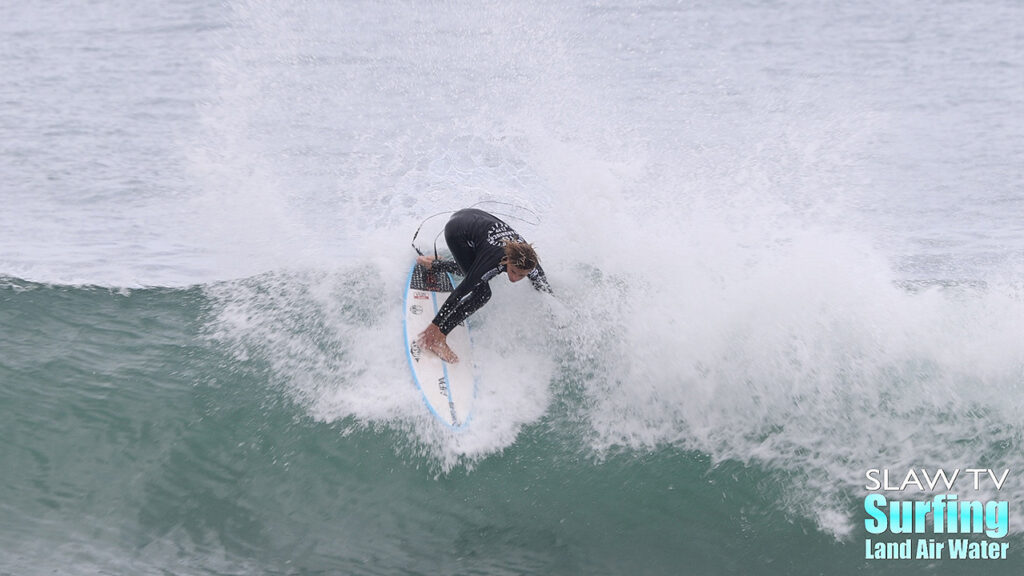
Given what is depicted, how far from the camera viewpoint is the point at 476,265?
5641 mm

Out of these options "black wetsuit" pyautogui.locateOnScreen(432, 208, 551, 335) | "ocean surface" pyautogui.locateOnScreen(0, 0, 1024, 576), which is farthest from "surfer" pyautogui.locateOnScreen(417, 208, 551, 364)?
"ocean surface" pyautogui.locateOnScreen(0, 0, 1024, 576)

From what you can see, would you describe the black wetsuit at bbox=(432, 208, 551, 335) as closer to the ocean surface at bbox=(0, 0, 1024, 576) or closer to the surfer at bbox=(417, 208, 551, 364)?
the surfer at bbox=(417, 208, 551, 364)

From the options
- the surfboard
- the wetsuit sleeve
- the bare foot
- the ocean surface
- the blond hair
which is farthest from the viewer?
the wetsuit sleeve

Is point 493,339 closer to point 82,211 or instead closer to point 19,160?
point 82,211

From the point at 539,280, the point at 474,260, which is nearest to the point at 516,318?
the point at 539,280

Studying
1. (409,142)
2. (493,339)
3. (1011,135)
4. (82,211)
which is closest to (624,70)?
(409,142)

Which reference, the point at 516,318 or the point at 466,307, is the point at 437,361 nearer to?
the point at 466,307

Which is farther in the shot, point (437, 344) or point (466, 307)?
point (437, 344)

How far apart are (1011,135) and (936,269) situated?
10.3 feet

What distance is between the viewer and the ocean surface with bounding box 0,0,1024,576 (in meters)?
4.95

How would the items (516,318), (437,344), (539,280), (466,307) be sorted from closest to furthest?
(466,307), (437,344), (539,280), (516,318)

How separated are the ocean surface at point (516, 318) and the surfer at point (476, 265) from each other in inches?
14.3

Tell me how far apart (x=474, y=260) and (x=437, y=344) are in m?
0.63

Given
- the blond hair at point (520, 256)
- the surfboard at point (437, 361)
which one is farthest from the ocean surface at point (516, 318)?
the blond hair at point (520, 256)
